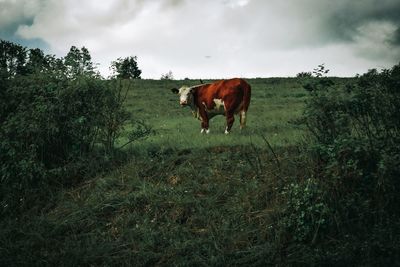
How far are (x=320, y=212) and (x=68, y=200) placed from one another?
531cm

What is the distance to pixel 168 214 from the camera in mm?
8578

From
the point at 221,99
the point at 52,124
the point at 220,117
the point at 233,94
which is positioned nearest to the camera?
the point at 52,124

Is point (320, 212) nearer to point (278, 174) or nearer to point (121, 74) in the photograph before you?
point (278, 174)

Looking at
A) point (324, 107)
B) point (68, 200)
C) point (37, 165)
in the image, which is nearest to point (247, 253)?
point (324, 107)

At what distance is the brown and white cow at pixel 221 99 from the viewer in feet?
46.6

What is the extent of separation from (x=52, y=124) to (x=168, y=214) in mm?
3899

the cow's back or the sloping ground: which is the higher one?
the cow's back

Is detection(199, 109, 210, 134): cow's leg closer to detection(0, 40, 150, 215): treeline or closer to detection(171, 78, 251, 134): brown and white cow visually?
detection(171, 78, 251, 134): brown and white cow

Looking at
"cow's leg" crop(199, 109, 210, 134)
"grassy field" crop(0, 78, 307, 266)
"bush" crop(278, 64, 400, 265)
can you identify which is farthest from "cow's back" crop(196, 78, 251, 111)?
"bush" crop(278, 64, 400, 265)

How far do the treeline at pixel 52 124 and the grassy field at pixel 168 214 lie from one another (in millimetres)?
656

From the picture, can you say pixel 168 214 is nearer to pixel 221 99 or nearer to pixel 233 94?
pixel 233 94

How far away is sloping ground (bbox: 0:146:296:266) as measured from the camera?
7355 mm

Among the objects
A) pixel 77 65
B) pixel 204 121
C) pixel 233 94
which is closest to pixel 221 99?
pixel 233 94

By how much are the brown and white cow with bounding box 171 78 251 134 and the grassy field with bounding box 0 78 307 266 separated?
252 centimetres
